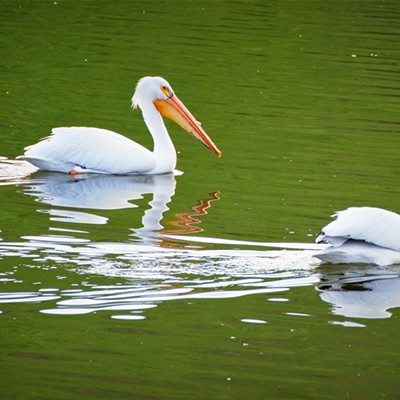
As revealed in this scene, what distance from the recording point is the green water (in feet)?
16.9

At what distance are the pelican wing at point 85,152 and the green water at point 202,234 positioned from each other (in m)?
0.13

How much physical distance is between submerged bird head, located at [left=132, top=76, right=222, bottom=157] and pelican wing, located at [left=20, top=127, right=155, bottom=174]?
0.85m

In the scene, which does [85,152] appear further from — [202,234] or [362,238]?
[362,238]

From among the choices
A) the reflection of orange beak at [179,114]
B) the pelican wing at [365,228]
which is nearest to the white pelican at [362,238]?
the pelican wing at [365,228]

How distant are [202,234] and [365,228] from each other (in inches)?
45.5

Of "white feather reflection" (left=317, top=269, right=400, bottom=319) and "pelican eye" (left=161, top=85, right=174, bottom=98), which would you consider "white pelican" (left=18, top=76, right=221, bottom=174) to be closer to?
"pelican eye" (left=161, top=85, right=174, bottom=98)

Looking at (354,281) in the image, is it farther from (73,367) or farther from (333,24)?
(333,24)

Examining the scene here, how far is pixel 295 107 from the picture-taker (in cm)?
1266

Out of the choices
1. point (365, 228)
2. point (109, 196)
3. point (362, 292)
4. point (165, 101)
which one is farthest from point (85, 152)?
point (362, 292)

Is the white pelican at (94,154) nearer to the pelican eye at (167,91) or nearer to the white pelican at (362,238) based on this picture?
the pelican eye at (167,91)

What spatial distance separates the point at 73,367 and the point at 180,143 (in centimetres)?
597

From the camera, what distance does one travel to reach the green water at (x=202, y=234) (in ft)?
16.9

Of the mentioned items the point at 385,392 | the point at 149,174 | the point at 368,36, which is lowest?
the point at 385,392

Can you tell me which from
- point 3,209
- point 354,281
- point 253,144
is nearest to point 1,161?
point 3,209
